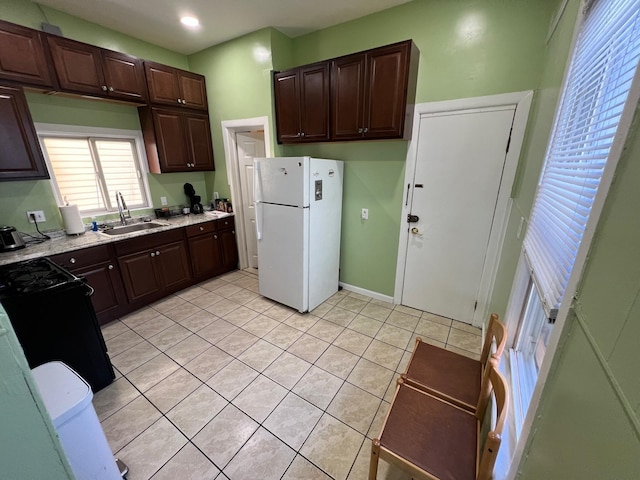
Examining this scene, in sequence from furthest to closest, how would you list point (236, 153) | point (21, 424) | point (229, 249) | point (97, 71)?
1. point (229, 249)
2. point (236, 153)
3. point (97, 71)
4. point (21, 424)

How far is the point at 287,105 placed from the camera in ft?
8.95

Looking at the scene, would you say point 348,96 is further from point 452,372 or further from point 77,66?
point 77,66

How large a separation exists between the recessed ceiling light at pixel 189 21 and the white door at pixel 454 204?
2.44m

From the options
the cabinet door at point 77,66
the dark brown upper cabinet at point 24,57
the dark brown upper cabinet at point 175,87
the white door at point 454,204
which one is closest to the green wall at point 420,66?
the white door at point 454,204

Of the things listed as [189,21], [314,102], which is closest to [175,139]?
[189,21]

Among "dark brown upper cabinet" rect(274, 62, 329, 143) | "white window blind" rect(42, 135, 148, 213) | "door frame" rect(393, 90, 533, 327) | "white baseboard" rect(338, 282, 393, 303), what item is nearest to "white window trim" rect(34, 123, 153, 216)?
"white window blind" rect(42, 135, 148, 213)

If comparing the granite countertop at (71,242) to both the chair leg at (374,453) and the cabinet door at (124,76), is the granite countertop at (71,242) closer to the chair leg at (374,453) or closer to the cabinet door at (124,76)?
the cabinet door at (124,76)

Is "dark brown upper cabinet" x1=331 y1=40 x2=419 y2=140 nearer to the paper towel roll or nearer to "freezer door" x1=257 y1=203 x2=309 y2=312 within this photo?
"freezer door" x1=257 y1=203 x2=309 y2=312

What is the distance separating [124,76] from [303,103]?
6.19 ft

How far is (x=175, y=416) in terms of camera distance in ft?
5.38

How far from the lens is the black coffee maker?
3.52 meters

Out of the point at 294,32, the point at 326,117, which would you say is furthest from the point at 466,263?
the point at 294,32

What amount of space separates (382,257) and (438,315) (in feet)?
2.76

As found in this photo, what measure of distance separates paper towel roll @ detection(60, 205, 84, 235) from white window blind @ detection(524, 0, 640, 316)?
3.66m
